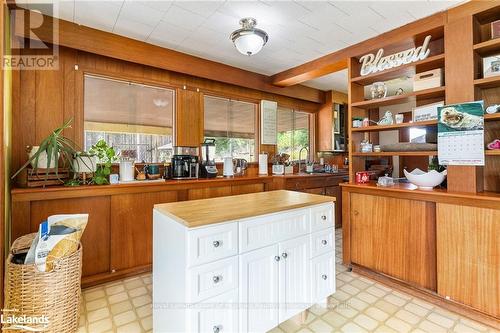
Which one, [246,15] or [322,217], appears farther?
[246,15]

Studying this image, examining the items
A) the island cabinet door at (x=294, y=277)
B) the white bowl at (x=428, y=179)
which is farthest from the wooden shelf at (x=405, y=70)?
the island cabinet door at (x=294, y=277)

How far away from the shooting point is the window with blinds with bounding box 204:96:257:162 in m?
3.71

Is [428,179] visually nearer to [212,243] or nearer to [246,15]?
[212,243]

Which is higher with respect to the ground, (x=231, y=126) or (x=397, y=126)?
(x=231, y=126)

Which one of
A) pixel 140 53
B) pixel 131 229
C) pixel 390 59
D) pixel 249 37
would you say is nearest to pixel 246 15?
pixel 249 37

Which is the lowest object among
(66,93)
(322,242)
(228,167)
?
(322,242)

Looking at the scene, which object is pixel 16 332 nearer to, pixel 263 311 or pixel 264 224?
pixel 263 311

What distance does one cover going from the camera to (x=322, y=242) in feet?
6.40

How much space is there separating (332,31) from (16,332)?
359 cm

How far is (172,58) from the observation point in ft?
10.0

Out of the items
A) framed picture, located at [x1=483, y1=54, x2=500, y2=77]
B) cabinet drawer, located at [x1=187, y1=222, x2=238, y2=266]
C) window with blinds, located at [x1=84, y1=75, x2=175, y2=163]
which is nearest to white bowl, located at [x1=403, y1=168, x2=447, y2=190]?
framed picture, located at [x1=483, y1=54, x2=500, y2=77]

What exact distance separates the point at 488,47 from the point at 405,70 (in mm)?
628

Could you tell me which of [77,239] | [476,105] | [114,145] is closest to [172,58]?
[114,145]

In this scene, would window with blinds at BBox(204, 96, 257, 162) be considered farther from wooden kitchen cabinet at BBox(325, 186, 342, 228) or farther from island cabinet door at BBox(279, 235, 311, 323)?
island cabinet door at BBox(279, 235, 311, 323)
